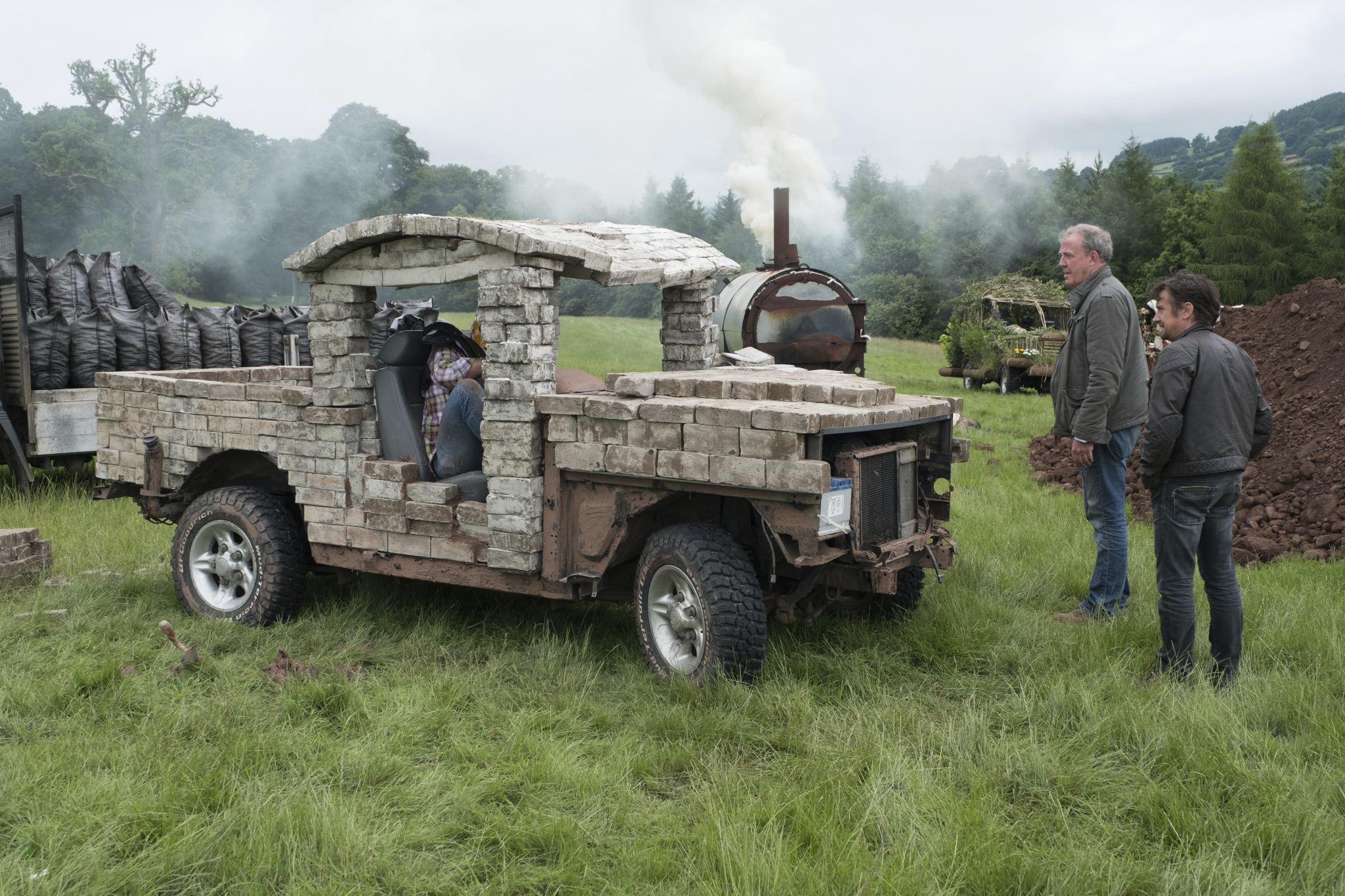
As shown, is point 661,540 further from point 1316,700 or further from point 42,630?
point 42,630

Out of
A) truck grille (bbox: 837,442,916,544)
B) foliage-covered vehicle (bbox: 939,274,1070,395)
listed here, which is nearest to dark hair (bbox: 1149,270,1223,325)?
truck grille (bbox: 837,442,916,544)

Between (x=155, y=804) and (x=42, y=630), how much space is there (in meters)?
2.90

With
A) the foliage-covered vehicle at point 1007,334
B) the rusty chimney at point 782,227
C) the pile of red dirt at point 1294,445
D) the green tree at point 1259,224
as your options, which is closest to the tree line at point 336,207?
the green tree at point 1259,224

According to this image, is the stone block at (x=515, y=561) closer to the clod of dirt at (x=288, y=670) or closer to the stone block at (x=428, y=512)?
the stone block at (x=428, y=512)

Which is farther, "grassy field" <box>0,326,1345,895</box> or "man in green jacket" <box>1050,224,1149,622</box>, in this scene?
"man in green jacket" <box>1050,224,1149,622</box>

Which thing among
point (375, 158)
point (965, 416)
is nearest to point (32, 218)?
point (375, 158)

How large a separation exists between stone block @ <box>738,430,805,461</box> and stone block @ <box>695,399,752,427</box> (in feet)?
0.17

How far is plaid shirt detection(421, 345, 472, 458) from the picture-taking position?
5832 millimetres

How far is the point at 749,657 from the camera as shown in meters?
4.68

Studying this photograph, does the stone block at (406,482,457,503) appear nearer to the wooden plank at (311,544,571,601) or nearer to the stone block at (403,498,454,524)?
the stone block at (403,498,454,524)

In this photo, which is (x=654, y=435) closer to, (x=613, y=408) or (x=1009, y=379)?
(x=613, y=408)

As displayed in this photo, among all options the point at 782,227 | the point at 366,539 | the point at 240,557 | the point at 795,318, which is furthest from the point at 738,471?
the point at 782,227

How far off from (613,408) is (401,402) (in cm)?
165

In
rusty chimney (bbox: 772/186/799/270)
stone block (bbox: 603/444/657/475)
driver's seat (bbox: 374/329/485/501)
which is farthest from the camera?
rusty chimney (bbox: 772/186/799/270)
